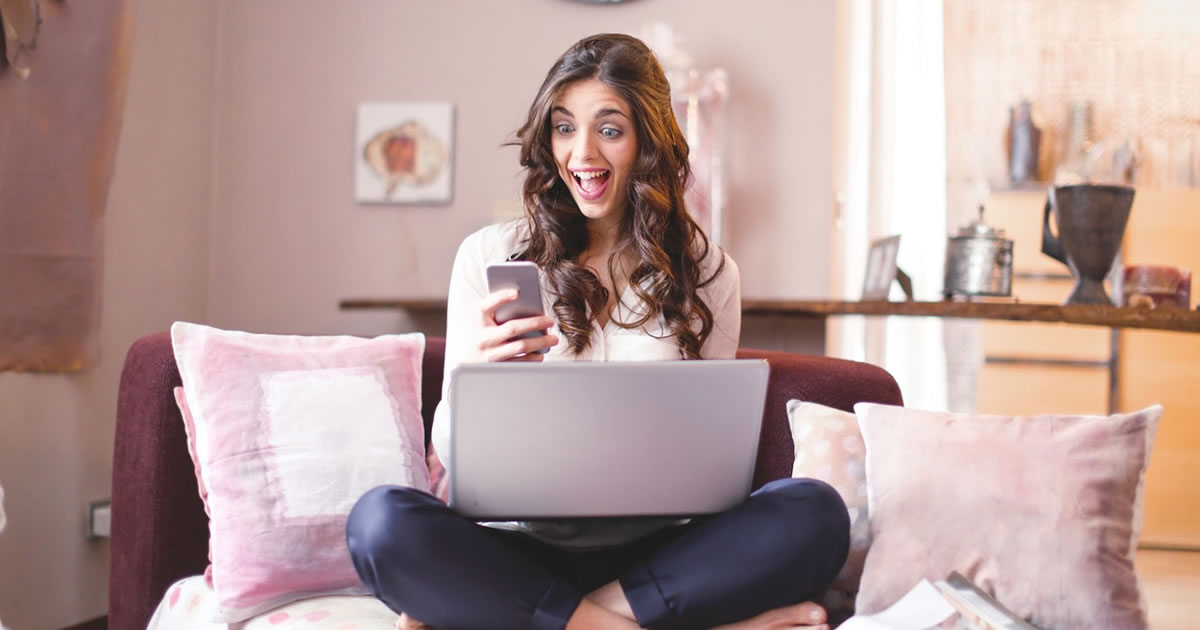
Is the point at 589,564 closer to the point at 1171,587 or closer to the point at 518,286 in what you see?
the point at 518,286

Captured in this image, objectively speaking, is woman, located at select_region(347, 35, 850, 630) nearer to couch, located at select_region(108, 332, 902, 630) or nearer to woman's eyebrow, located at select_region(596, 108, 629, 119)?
woman's eyebrow, located at select_region(596, 108, 629, 119)

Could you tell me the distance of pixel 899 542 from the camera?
1589 mm

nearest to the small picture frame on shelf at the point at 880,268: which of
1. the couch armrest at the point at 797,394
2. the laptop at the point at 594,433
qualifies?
the couch armrest at the point at 797,394

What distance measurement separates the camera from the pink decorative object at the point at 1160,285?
235cm

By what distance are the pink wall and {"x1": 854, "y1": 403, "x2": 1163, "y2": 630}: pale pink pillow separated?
4.03ft

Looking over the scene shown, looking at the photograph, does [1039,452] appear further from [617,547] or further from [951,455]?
[617,547]

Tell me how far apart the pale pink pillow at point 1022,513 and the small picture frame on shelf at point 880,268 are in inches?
38.2

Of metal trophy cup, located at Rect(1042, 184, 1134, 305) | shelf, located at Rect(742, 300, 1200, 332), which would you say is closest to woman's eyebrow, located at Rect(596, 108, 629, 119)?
shelf, located at Rect(742, 300, 1200, 332)

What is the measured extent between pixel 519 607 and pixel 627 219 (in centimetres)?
74

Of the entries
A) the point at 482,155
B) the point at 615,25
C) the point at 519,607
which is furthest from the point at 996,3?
the point at 519,607

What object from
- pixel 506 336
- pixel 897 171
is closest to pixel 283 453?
pixel 506 336

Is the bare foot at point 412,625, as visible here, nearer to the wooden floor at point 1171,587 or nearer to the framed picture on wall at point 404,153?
the wooden floor at point 1171,587

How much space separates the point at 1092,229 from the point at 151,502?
1.98 metres

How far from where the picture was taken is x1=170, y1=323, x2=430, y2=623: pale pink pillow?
1.61 m
